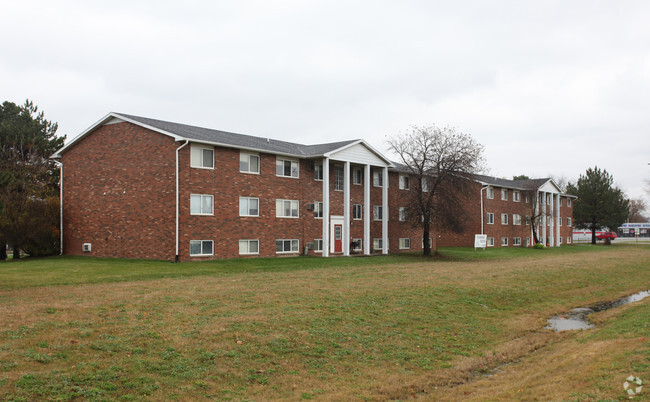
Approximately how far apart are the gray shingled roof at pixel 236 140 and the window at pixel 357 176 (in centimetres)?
318

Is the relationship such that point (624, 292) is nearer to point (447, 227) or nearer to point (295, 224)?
point (447, 227)

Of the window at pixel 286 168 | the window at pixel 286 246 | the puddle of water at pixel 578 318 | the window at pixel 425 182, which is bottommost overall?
the puddle of water at pixel 578 318

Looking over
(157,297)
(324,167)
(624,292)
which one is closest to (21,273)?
(157,297)

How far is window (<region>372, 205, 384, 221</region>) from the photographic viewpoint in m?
42.7

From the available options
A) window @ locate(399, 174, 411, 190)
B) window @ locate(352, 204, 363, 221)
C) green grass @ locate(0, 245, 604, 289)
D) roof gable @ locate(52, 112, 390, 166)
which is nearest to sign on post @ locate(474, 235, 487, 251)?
window @ locate(399, 174, 411, 190)

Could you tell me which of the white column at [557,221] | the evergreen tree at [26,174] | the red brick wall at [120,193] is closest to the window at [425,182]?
the red brick wall at [120,193]

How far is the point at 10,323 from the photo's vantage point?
37.8 feet

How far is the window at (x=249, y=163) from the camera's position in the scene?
32.4 meters

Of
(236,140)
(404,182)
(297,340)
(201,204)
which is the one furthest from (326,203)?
(297,340)

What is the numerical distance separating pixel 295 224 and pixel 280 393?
86.7 feet

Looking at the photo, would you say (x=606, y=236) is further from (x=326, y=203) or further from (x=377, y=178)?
(x=326, y=203)

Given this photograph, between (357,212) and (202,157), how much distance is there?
47.9ft

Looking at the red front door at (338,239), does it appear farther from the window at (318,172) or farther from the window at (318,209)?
the window at (318,172)

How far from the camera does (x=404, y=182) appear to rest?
46.0 m
